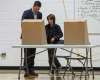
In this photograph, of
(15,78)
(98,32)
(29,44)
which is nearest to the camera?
(29,44)

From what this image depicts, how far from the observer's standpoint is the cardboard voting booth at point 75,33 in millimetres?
4914

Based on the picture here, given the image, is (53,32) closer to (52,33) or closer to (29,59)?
(52,33)

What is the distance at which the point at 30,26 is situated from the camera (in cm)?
497

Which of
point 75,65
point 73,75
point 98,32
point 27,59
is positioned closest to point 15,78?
point 27,59

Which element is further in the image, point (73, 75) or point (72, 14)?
point (72, 14)

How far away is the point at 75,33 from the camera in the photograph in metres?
4.92

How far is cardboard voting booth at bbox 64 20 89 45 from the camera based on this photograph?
4914mm

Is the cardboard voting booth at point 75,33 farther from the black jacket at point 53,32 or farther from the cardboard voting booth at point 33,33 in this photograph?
the black jacket at point 53,32

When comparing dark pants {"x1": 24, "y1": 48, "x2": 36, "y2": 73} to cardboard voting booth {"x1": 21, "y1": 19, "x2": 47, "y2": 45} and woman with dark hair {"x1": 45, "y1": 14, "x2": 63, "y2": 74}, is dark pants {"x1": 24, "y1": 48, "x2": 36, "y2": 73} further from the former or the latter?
cardboard voting booth {"x1": 21, "y1": 19, "x2": 47, "y2": 45}

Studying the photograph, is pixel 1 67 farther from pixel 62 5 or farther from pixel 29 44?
pixel 29 44

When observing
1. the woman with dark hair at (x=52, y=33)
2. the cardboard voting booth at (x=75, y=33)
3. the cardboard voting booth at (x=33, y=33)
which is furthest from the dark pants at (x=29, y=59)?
the cardboard voting booth at (x=75, y=33)

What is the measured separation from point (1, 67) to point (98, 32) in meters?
2.15

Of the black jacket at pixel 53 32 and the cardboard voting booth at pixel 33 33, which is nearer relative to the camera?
the cardboard voting booth at pixel 33 33

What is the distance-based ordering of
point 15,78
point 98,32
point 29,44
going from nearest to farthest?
point 29,44 < point 15,78 < point 98,32
